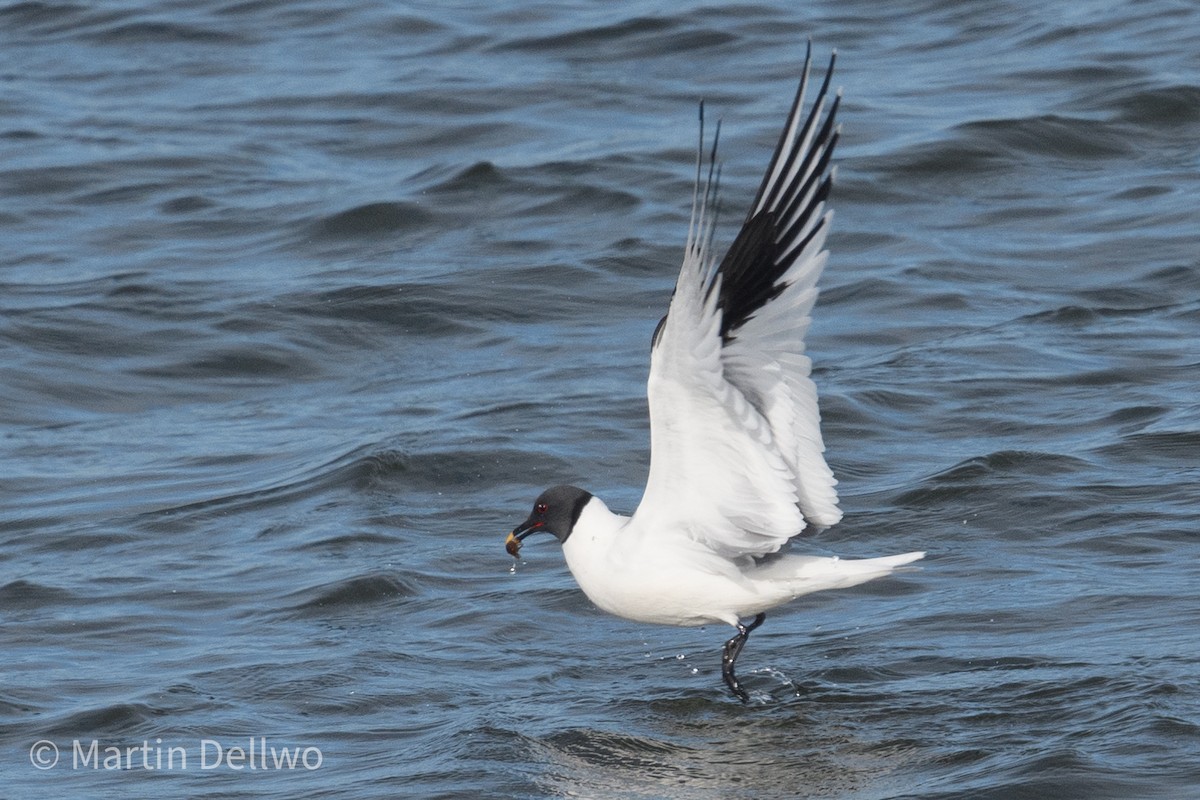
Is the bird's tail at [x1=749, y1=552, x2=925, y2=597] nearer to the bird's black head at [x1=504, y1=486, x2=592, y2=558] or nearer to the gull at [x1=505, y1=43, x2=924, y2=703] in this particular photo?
the gull at [x1=505, y1=43, x2=924, y2=703]

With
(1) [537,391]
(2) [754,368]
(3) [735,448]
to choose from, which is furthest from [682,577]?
(1) [537,391]

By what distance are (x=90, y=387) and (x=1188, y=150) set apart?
8586 mm

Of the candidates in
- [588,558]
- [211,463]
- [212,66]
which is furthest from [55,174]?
[588,558]

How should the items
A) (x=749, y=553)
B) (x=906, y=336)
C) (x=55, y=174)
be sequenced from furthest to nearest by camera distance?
1. (x=55, y=174)
2. (x=906, y=336)
3. (x=749, y=553)

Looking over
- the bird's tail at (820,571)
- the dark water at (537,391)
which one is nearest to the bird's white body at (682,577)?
the bird's tail at (820,571)

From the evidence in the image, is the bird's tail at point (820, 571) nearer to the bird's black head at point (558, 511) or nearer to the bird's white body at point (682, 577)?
the bird's white body at point (682, 577)

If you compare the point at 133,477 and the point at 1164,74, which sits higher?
the point at 1164,74

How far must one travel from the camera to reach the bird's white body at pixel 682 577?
6.96 m

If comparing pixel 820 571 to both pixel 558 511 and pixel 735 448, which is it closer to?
pixel 735 448

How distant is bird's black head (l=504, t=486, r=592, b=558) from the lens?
7379 millimetres

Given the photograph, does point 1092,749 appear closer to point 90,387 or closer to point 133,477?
point 133,477

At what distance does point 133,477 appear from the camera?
1044 centimetres

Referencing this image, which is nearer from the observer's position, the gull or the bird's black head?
the gull

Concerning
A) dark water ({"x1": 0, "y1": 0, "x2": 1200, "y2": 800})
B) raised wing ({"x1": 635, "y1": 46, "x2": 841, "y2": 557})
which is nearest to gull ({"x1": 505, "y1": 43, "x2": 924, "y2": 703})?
raised wing ({"x1": 635, "y1": 46, "x2": 841, "y2": 557})
